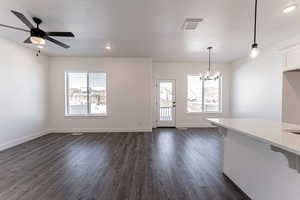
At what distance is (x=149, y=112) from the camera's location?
21.3 ft

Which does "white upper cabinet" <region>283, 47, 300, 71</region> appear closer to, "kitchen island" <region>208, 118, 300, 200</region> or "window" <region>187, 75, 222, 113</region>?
"kitchen island" <region>208, 118, 300, 200</region>

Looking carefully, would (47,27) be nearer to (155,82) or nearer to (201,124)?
(155,82)

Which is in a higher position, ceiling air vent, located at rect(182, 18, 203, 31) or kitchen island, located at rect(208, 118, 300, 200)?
ceiling air vent, located at rect(182, 18, 203, 31)

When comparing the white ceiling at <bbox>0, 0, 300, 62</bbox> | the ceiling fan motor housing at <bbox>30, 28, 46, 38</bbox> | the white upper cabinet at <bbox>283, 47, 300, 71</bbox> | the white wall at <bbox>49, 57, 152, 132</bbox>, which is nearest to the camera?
the white ceiling at <bbox>0, 0, 300, 62</bbox>

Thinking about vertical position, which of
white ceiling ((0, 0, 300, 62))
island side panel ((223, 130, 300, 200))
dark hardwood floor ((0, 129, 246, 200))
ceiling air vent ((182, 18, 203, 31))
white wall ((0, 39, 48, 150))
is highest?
white ceiling ((0, 0, 300, 62))

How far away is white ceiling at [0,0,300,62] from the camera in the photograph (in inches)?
107

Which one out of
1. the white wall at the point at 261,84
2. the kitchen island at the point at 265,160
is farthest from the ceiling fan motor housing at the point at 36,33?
the white wall at the point at 261,84

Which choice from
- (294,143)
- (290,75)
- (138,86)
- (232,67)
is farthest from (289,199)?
(232,67)

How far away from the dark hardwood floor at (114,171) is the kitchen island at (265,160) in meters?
0.29

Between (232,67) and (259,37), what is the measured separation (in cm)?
321

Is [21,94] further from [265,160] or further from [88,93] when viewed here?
[265,160]

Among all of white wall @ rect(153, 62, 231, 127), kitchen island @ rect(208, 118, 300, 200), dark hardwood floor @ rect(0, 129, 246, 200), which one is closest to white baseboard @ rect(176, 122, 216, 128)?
white wall @ rect(153, 62, 231, 127)

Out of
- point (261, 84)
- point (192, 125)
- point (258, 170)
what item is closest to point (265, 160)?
point (258, 170)

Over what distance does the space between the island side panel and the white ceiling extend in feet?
7.47
